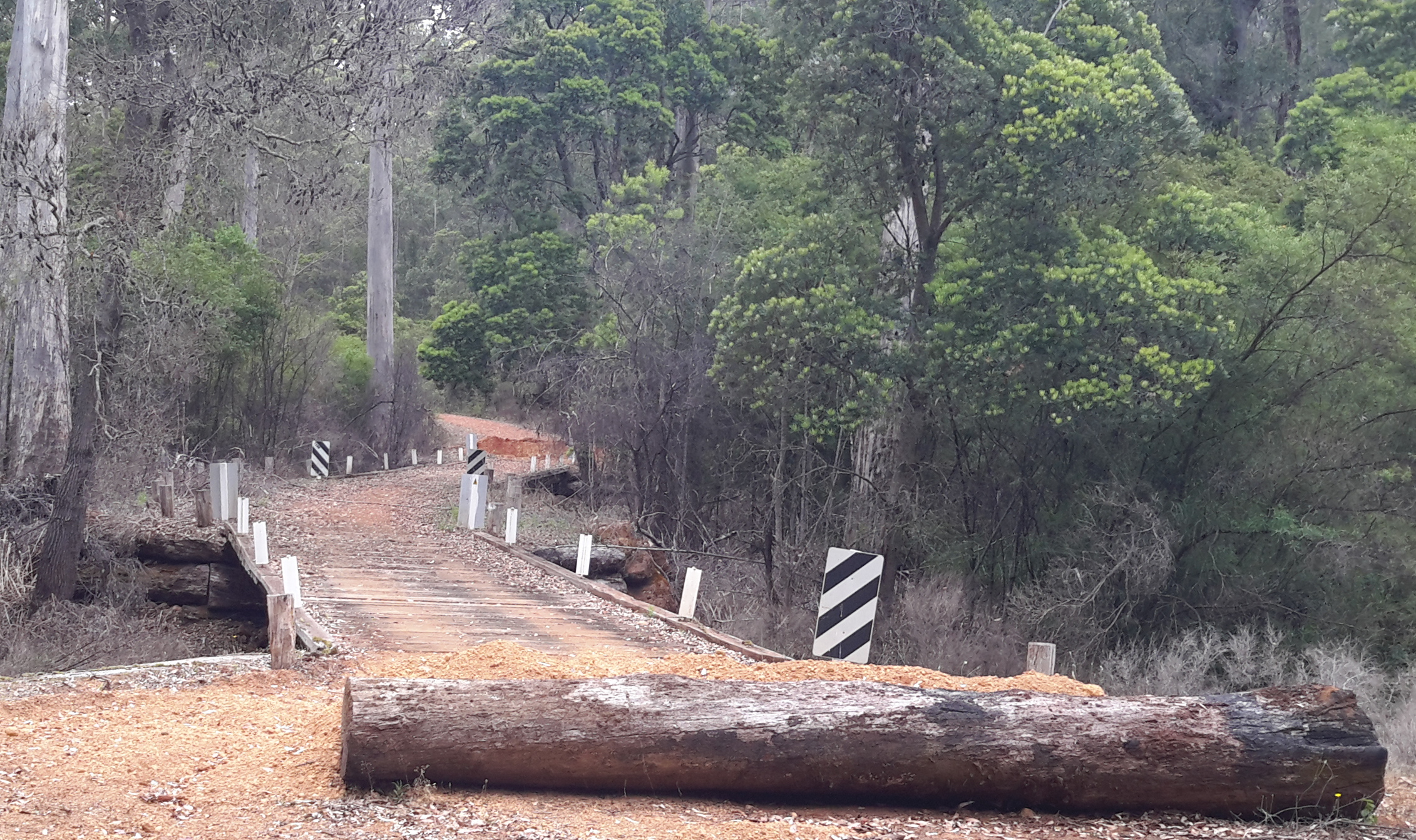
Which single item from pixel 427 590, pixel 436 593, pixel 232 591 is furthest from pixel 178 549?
pixel 436 593

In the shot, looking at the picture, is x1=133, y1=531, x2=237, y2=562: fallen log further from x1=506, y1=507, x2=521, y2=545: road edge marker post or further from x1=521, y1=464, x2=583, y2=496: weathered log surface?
x1=521, y1=464, x2=583, y2=496: weathered log surface

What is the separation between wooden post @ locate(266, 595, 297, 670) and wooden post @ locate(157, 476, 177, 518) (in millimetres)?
11831

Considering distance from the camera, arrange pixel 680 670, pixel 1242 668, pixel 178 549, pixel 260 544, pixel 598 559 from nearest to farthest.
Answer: pixel 680 670, pixel 260 544, pixel 1242 668, pixel 178 549, pixel 598 559

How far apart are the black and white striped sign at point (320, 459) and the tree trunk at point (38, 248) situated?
1393 centimetres

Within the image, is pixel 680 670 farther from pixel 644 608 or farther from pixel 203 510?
pixel 203 510

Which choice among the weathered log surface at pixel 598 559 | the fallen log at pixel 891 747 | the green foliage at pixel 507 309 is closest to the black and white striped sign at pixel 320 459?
the green foliage at pixel 507 309

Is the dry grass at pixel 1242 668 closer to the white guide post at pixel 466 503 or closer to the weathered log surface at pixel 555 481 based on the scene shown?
the white guide post at pixel 466 503

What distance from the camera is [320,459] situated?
111 ft

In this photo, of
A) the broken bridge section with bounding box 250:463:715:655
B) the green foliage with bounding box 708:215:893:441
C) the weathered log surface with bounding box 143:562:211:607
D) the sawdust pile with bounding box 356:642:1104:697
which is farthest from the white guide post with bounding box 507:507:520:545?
the sawdust pile with bounding box 356:642:1104:697

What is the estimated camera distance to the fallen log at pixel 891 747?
5.91 metres

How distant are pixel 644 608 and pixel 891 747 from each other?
8.31m

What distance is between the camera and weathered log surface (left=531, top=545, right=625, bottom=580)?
1955 cm

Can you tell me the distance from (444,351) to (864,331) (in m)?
21.9

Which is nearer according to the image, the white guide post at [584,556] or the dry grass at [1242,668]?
the dry grass at [1242,668]
